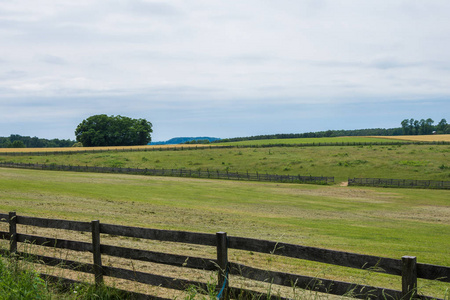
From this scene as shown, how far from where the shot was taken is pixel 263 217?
27.9m

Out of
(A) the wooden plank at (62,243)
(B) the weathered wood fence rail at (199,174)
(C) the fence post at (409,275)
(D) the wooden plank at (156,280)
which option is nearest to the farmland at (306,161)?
(B) the weathered wood fence rail at (199,174)

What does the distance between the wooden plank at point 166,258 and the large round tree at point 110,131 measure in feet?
520

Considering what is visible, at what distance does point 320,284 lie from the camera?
19.8 ft

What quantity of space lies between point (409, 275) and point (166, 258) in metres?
4.05

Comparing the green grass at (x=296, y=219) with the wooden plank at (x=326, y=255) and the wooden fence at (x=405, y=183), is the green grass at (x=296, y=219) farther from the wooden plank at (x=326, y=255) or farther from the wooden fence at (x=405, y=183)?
the wooden fence at (x=405, y=183)

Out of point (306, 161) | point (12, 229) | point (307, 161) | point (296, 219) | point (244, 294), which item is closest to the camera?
point (244, 294)

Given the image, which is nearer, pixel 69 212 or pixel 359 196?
pixel 69 212

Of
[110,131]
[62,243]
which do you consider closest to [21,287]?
[62,243]

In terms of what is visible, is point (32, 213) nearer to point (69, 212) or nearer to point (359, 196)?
point (69, 212)

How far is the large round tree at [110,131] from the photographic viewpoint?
160875 millimetres

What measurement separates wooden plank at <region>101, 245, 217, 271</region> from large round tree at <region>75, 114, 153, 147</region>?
15861 centimetres

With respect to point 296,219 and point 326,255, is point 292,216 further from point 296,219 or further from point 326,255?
point 326,255

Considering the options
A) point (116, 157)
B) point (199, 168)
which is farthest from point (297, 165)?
point (116, 157)

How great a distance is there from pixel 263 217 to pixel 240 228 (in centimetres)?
624
